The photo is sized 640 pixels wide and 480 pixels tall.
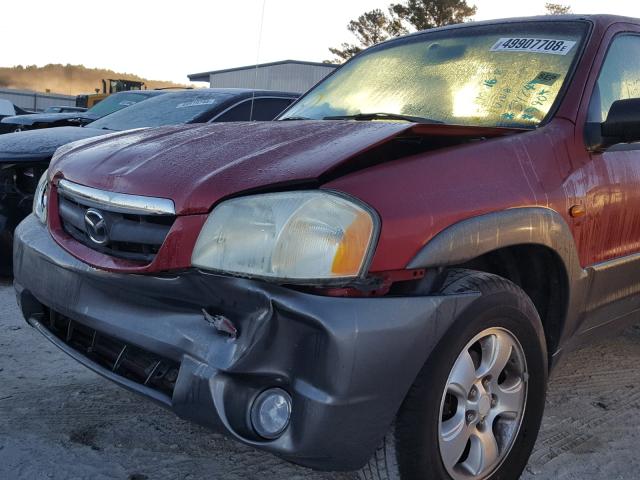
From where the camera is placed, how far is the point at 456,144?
2.15 meters

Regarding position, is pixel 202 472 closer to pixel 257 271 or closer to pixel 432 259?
pixel 257 271

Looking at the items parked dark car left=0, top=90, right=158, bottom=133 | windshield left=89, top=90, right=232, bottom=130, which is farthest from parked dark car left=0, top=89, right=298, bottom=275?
parked dark car left=0, top=90, right=158, bottom=133

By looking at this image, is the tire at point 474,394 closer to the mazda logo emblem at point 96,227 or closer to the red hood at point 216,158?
the red hood at point 216,158

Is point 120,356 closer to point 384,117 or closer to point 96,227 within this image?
point 96,227

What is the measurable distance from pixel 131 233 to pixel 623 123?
1.75m

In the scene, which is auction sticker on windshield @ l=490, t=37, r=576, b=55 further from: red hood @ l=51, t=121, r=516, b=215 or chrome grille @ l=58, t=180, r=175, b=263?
chrome grille @ l=58, t=180, r=175, b=263

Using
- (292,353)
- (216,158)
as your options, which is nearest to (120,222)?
(216,158)

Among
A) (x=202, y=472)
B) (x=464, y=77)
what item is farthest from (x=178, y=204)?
(x=464, y=77)

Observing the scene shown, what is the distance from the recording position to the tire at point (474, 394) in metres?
1.86

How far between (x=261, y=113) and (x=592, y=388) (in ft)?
11.8

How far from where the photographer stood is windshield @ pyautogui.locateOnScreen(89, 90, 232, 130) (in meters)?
5.40

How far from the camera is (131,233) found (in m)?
2.03

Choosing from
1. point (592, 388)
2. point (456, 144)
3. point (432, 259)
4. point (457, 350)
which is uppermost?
point (456, 144)

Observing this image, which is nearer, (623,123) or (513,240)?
(513,240)
